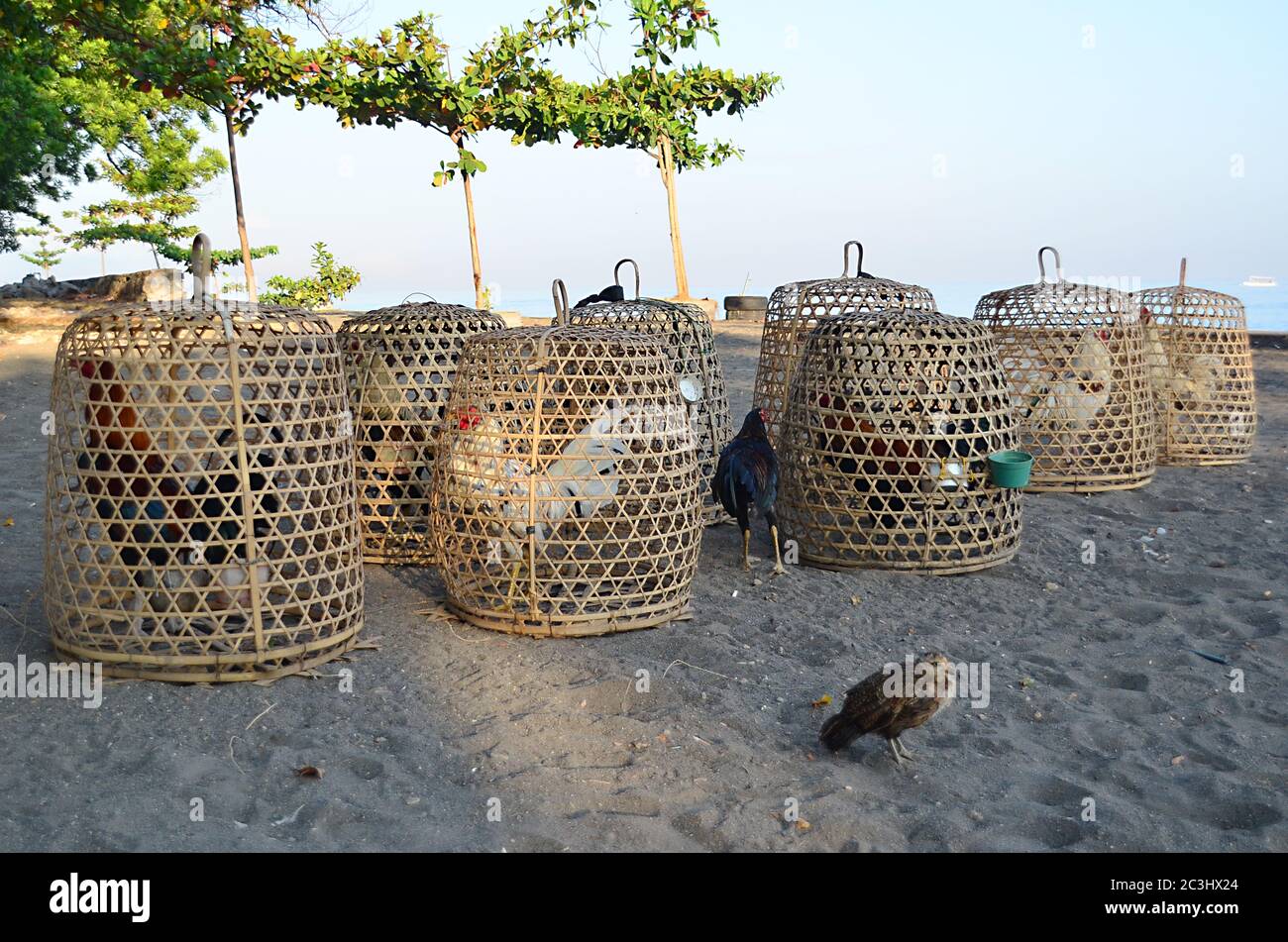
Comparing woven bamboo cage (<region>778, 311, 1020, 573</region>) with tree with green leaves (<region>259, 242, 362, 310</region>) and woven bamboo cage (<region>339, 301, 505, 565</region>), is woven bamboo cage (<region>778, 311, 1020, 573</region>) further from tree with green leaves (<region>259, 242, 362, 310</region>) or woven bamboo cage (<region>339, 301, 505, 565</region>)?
tree with green leaves (<region>259, 242, 362, 310</region>)

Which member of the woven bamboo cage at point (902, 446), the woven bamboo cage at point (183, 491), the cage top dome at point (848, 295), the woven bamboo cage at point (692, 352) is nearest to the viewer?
the woven bamboo cage at point (183, 491)

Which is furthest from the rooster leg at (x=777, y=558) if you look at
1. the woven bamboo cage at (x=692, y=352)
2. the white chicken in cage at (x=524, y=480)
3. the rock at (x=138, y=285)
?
the rock at (x=138, y=285)

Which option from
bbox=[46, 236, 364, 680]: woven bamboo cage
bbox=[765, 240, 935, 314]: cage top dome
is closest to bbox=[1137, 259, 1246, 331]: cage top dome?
bbox=[765, 240, 935, 314]: cage top dome

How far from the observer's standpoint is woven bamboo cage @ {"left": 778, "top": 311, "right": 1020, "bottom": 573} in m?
5.31


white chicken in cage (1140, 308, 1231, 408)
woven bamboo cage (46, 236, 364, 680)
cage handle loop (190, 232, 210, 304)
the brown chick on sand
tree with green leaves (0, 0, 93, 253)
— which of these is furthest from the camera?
tree with green leaves (0, 0, 93, 253)

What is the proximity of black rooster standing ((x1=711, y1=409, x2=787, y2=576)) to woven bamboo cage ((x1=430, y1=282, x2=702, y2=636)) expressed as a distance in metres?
0.68

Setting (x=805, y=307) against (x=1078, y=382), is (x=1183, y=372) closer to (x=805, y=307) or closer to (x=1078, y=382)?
(x=1078, y=382)

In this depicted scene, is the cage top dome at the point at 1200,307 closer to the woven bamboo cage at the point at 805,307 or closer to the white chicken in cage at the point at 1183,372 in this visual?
the white chicken in cage at the point at 1183,372

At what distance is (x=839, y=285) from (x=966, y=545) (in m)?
2.06

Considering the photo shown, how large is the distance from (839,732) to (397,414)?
2.76 m

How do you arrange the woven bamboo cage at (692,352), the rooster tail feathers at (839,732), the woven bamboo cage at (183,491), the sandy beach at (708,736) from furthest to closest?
the woven bamboo cage at (692,352)
the woven bamboo cage at (183,491)
the rooster tail feathers at (839,732)
the sandy beach at (708,736)

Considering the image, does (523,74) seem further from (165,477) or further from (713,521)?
(165,477)

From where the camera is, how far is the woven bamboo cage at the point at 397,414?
5.18 metres

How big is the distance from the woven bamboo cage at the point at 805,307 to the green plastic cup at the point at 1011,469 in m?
1.55
